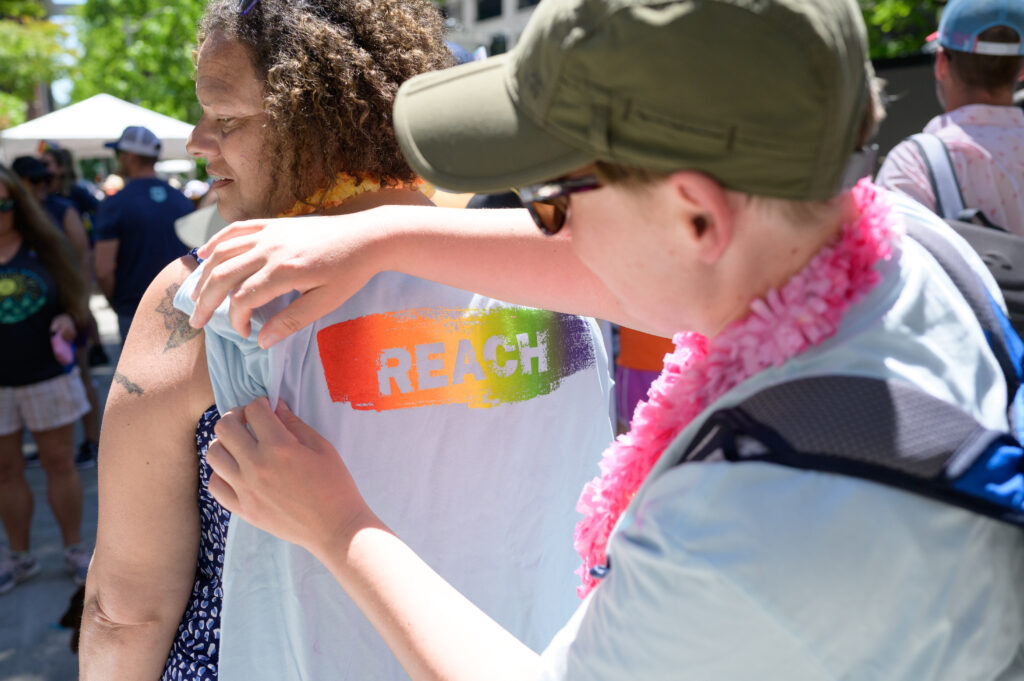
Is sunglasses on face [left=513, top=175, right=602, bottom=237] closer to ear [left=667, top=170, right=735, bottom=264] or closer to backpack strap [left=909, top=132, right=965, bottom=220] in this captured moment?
ear [left=667, top=170, right=735, bottom=264]

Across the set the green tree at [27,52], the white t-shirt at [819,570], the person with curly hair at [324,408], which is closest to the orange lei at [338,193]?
the person with curly hair at [324,408]

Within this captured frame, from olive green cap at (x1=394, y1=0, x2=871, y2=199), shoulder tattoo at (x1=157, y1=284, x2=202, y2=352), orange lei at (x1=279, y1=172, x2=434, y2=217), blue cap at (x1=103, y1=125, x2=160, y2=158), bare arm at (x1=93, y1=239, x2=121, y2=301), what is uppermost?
olive green cap at (x1=394, y1=0, x2=871, y2=199)

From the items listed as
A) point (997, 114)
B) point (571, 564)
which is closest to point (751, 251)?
point (571, 564)

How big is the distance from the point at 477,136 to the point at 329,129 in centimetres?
67

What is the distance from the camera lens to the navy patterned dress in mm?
1496

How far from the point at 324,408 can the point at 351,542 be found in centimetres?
37

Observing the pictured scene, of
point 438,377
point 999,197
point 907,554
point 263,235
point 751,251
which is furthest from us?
point 999,197

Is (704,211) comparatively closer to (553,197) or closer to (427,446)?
(553,197)

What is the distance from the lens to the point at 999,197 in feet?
9.55

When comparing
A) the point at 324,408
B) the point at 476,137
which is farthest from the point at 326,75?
the point at 476,137

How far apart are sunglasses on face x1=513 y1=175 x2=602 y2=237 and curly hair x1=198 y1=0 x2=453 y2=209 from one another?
65 cm

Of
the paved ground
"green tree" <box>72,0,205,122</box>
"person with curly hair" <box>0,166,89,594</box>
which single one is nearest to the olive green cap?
the paved ground

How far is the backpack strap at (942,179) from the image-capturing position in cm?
285

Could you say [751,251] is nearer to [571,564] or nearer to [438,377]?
[438,377]
